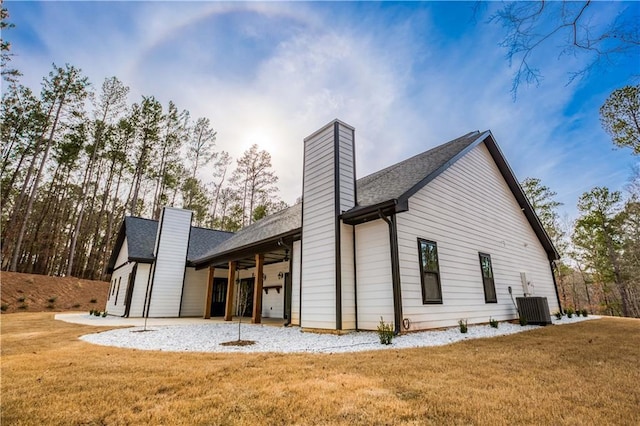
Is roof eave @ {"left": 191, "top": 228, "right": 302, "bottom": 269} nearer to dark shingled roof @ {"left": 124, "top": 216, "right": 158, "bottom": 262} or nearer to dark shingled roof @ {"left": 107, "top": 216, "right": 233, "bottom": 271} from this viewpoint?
dark shingled roof @ {"left": 107, "top": 216, "right": 233, "bottom": 271}

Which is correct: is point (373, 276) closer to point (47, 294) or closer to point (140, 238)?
point (140, 238)

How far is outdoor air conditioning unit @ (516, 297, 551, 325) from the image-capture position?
8334 millimetres

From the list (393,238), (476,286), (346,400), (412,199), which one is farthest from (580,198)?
(346,400)

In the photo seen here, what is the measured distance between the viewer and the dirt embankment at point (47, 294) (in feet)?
52.7

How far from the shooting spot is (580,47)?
3084mm

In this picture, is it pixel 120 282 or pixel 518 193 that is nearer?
pixel 518 193

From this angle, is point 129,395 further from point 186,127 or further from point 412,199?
point 186,127

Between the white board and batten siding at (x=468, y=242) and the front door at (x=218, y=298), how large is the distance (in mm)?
11605

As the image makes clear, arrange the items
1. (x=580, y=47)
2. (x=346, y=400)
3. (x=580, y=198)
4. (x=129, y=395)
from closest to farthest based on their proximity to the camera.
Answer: (x=346, y=400), (x=129, y=395), (x=580, y=47), (x=580, y=198)

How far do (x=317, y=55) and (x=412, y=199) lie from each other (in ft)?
14.5

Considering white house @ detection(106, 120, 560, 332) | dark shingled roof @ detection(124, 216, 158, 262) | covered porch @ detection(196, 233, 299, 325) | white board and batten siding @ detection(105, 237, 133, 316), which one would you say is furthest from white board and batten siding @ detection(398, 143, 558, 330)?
white board and batten siding @ detection(105, 237, 133, 316)

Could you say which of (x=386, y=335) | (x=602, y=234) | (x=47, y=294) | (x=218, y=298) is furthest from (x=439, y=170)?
(x=47, y=294)

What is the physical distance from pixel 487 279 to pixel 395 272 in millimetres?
4535

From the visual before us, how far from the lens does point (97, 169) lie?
75.1ft
